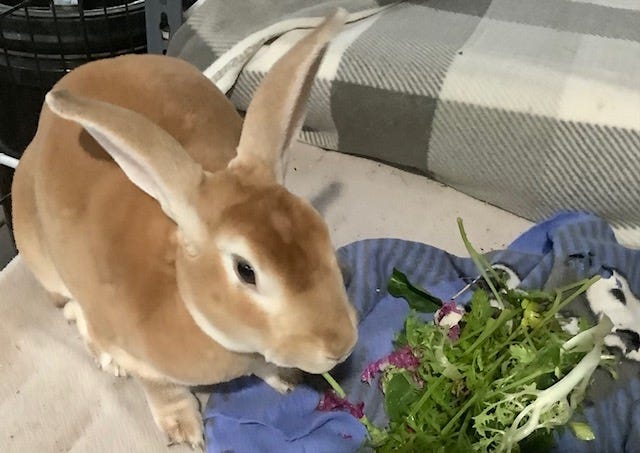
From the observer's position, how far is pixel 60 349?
1081 mm

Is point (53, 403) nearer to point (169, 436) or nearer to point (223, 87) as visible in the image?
point (169, 436)

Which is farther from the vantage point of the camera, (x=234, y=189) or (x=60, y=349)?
(x=60, y=349)

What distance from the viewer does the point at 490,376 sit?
92 centimetres

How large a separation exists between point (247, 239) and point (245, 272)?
4 centimetres

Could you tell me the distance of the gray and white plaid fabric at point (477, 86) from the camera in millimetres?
1189

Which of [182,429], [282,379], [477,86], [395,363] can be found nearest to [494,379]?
[395,363]

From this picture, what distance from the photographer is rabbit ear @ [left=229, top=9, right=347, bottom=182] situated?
0.80 m

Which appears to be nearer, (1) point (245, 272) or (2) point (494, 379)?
(1) point (245, 272)

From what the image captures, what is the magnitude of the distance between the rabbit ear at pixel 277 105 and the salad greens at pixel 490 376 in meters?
0.30

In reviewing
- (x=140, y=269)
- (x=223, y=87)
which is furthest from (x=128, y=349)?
(x=223, y=87)

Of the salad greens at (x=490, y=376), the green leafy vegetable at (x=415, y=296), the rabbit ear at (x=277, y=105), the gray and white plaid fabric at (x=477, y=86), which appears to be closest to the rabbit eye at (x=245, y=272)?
the rabbit ear at (x=277, y=105)

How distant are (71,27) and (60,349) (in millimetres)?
543

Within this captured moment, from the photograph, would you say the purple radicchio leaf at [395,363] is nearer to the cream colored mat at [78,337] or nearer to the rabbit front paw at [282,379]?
the rabbit front paw at [282,379]

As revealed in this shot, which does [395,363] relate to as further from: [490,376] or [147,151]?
[147,151]
